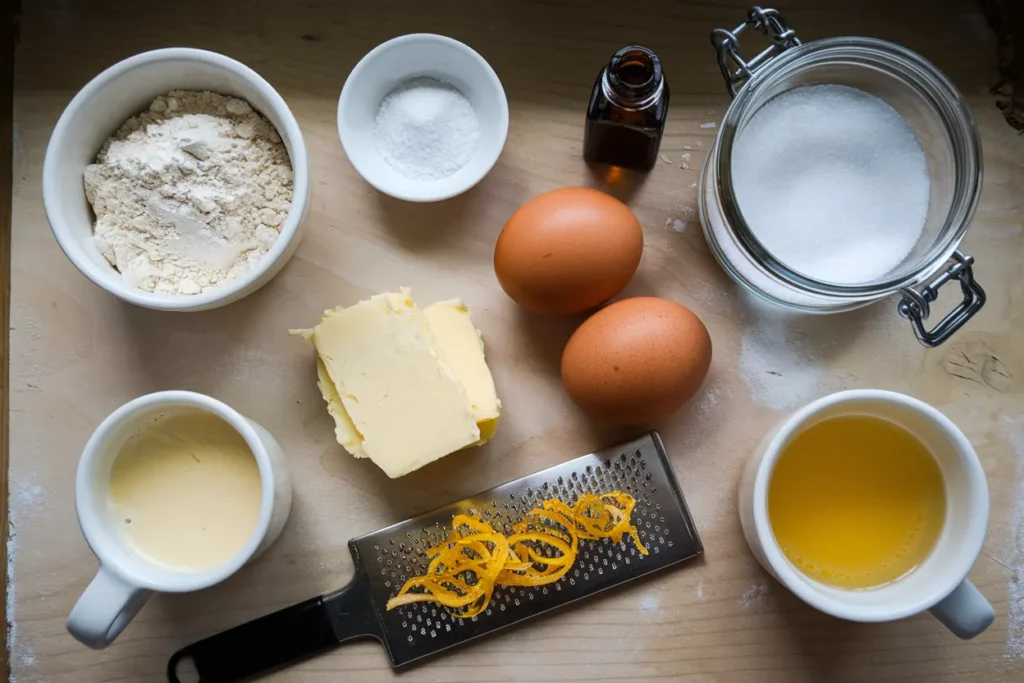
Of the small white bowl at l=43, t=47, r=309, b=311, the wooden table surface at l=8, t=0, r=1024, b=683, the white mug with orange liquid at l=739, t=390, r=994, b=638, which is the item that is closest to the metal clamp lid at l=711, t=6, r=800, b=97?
the wooden table surface at l=8, t=0, r=1024, b=683

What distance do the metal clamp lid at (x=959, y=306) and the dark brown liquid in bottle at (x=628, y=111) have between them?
35 cm

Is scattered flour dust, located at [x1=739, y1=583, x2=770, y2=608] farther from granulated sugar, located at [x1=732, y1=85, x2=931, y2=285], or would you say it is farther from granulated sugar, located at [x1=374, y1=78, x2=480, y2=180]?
granulated sugar, located at [x1=374, y1=78, x2=480, y2=180]

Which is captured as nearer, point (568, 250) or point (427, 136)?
point (568, 250)

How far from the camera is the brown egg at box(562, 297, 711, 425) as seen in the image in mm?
868

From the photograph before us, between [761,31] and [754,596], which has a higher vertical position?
[761,31]

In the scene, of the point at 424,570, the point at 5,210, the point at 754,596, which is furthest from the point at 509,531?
the point at 5,210

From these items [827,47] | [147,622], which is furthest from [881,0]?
[147,622]

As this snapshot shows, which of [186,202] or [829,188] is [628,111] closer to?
[829,188]

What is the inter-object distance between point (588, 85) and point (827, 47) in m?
0.30

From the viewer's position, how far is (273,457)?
0.92 meters

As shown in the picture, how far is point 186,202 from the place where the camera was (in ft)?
2.96

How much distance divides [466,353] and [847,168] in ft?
1.68

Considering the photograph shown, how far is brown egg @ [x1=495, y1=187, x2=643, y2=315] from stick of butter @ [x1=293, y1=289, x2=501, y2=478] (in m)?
0.13

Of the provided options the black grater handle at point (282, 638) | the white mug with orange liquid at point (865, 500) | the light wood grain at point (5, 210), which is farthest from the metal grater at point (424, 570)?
the light wood grain at point (5, 210)
